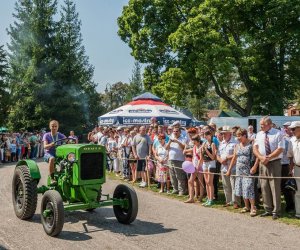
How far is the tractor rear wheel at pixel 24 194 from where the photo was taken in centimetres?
754

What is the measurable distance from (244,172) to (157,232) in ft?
9.01

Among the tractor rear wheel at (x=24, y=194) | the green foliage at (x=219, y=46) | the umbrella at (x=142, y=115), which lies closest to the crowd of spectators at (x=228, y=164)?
the tractor rear wheel at (x=24, y=194)

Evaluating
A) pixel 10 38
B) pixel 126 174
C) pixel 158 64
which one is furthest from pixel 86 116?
pixel 126 174

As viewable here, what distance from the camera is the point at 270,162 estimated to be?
27.0 ft

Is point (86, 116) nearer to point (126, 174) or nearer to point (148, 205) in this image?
point (126, 174)

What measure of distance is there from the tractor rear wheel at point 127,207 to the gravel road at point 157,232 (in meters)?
0.15

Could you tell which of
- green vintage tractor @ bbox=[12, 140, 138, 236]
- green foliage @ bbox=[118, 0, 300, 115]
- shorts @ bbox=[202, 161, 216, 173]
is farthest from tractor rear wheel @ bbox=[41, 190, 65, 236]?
green foliage @ bbox=[118, 0, 300, 115]

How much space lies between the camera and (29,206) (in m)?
7.55

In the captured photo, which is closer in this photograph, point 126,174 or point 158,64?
point 126,174

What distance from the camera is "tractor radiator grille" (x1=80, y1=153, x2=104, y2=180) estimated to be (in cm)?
727

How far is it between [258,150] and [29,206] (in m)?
4.81

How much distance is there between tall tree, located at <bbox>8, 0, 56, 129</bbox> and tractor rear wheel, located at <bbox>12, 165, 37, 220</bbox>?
28.7m

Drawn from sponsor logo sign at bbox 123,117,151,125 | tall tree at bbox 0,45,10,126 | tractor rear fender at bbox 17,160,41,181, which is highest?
tall tree at bbox 0,45,10,126

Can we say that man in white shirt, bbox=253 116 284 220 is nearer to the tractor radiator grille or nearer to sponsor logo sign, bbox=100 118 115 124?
the tractor radiator grille
